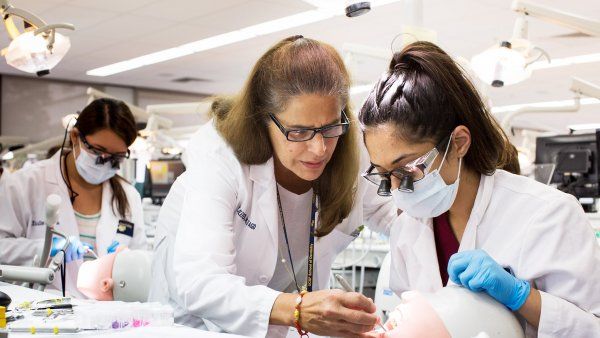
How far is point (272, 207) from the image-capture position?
1689mm

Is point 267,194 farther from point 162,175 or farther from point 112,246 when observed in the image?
point 162,175

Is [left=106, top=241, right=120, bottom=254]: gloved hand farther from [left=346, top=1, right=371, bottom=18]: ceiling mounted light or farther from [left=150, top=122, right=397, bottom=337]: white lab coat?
[left=346, top=1, right=371, bottom=18]: ceiling mounted light

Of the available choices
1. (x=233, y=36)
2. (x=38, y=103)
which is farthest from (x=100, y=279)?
(x=38, y=103)

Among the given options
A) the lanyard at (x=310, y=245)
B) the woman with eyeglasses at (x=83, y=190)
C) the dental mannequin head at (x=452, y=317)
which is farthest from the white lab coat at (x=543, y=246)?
the woman with eyeglasses at (x=83, y=190)

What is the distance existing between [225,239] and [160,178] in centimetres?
559

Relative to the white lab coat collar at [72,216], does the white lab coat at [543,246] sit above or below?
above

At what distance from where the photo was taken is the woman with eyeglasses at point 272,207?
1.43 meters

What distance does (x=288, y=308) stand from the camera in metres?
1.37

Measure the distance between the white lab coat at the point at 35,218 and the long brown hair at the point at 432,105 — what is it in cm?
163

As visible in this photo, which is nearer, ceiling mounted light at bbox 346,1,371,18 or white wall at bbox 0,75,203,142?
ceiling mounted light at bbox 346,1,371,18

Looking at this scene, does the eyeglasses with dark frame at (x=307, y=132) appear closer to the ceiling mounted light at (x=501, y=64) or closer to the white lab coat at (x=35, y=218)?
the white lab coat at (x=35, y=218)

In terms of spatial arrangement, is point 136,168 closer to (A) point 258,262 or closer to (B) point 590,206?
(B) point 590,206

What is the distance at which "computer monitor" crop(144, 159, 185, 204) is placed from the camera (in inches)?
269

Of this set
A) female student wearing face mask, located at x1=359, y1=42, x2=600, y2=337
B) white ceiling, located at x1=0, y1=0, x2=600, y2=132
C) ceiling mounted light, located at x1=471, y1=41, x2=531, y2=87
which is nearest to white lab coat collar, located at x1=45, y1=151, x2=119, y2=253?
female student wearing face mask, located at x1=359, y1=42, x2=600, y2=337
